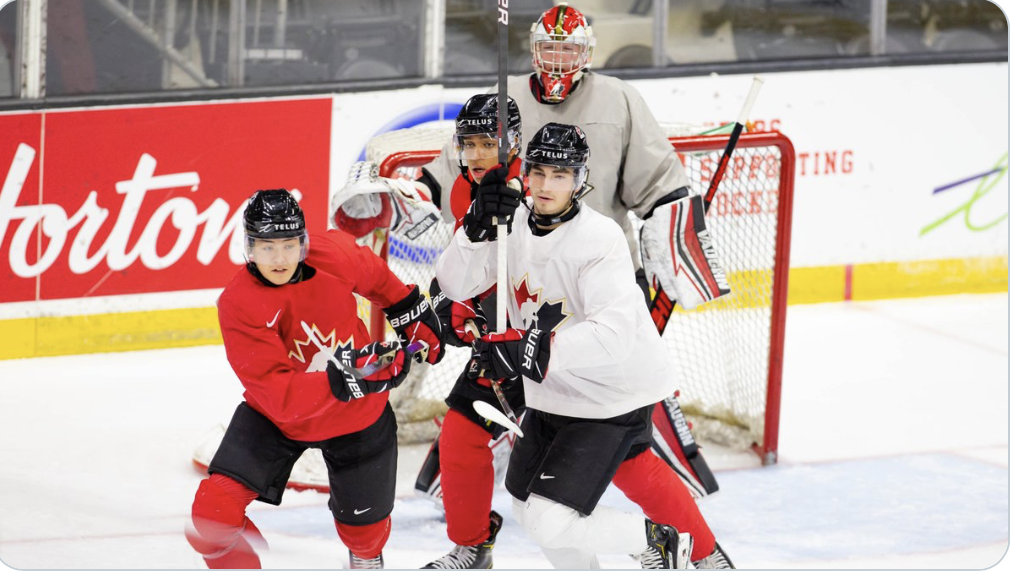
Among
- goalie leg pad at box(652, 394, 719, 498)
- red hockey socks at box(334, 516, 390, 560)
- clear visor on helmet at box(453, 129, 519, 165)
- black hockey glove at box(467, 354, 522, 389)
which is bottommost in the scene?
red hockey socks at box(334, 516, 390, 560)

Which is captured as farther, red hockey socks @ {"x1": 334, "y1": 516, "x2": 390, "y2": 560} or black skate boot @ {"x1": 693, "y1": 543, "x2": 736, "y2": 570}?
black skate boot @ {"x1": 693, "y1": 543, "x2": 736, "y2": 570}

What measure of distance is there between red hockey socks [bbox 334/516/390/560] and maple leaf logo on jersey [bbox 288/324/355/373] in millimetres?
347

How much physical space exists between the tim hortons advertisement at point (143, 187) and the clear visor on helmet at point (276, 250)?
2232 mm

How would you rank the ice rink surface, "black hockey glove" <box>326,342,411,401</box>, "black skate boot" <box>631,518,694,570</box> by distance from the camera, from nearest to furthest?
"black hockey glove" <box>326,342,411,401</box> → "black skate boot" <box>631,518,694,570</box> → the ice rink surface

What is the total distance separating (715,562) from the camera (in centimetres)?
279

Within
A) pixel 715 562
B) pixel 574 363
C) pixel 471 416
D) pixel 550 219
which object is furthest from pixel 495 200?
pixel 715 562

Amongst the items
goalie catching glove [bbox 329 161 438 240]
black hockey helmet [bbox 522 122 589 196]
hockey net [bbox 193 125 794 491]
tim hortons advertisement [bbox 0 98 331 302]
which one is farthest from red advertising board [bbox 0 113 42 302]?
black hockey helmet [bbox 522 122 589 196]

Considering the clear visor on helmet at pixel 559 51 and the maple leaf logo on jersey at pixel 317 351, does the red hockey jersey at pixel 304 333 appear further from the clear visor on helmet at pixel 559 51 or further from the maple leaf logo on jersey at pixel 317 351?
the clear visor on helmet at pixel 559 51

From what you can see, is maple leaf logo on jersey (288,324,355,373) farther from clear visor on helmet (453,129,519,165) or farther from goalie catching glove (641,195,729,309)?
goalie catching glove (641,195,729,309)

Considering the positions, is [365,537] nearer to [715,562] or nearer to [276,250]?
[276,250]

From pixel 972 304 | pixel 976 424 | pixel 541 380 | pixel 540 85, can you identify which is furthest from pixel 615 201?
pixel 972 304

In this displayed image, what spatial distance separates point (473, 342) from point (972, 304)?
3.74 metres

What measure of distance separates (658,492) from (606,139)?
0.88 meters

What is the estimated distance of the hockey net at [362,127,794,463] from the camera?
3.79 m
